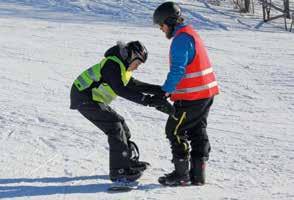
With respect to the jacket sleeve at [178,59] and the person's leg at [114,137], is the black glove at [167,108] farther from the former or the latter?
the person's leg at [114,137]

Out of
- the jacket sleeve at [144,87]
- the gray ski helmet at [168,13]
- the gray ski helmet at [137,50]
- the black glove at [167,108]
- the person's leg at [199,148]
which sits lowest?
the person's leg at [199,148]

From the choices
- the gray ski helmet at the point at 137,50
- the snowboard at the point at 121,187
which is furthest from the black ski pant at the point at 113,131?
the gray ski helmet at the point at 137,50

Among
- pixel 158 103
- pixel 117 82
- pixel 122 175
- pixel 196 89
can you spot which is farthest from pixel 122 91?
pixel 122 175

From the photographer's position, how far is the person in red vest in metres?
5.33

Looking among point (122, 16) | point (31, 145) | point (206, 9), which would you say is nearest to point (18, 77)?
point (31, 145)

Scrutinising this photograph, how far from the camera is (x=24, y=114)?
828cm

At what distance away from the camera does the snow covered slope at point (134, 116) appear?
565cm

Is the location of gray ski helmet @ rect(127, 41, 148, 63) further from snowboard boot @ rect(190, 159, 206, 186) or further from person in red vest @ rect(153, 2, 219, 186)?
snowboard boot @ rect(190, 159, 206, 186)

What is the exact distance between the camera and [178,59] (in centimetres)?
529

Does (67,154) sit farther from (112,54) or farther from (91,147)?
(112,54)

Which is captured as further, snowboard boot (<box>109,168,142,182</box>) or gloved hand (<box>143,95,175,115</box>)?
snowboard boot (<box>109,168,142,182</box>)

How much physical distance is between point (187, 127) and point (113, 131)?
2.08ft

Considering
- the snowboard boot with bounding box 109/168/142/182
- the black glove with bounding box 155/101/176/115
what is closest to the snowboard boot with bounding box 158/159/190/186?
the snowboard boot with bounding box 109/168/142/182

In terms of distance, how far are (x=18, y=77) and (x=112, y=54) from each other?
5369mm
